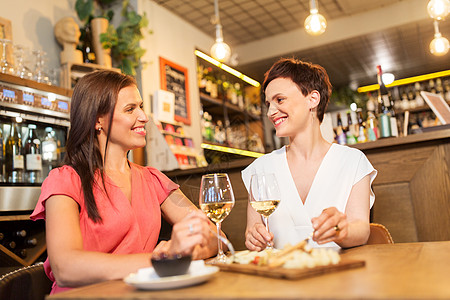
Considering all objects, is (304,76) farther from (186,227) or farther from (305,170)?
(186,227)

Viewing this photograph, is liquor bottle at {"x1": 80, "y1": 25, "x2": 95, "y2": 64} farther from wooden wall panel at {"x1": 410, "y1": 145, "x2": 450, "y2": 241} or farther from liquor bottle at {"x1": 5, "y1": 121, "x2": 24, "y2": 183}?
wooden wall panel at {"x1": 410, "y1": 145, "x2": 450, "y2": 241}

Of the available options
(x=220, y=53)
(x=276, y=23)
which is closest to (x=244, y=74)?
(x=276, y=23)

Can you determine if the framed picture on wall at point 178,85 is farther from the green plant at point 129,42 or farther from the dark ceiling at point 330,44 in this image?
the dark ceiling at point 330,44

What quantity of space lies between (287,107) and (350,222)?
556mm

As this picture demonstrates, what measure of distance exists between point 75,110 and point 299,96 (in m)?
0.88

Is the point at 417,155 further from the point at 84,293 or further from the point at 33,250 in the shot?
the point at 33,250

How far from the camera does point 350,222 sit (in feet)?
4.90

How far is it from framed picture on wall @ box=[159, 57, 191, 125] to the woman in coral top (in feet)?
10.0

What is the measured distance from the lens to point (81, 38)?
163 inches

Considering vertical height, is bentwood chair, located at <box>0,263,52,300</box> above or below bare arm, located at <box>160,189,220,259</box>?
below

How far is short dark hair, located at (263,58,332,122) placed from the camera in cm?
186

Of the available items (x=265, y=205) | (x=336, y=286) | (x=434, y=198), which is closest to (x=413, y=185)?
(x=434, y=198)

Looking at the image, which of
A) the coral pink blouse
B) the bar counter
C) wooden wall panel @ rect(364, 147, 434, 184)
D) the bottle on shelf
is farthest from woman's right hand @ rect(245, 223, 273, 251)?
the bottle on shelf

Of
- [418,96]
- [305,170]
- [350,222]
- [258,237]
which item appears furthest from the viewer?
[418,96]
